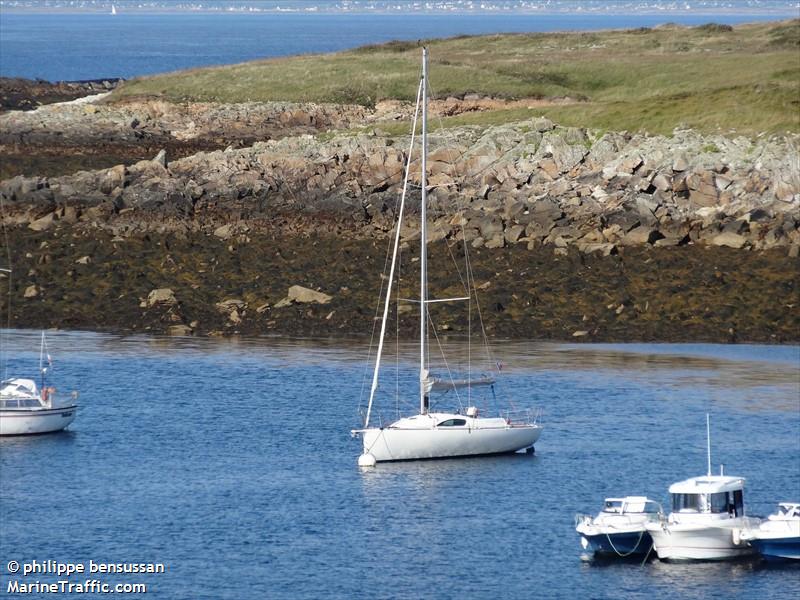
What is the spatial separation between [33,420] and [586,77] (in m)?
68.3

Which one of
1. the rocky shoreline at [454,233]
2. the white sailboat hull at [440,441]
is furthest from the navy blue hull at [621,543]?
the rocky shoreline at [454,233]

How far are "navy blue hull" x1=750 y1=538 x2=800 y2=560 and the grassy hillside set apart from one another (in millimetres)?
44458

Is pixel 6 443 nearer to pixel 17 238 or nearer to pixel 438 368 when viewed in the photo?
pixel 438 368

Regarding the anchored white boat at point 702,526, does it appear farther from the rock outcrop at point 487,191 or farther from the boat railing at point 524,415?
the rock outcrop at point 487,191

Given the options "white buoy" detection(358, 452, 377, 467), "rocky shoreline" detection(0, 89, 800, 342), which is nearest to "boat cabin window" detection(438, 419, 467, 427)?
"white buoy" detection(358, 452, 377, 467)

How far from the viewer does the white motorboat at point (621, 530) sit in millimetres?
37156

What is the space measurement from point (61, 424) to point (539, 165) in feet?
110

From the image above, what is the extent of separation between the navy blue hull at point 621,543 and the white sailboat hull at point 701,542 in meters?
0.50

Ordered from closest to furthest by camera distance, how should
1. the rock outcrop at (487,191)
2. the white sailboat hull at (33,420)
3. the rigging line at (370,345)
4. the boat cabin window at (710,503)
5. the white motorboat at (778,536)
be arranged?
the white motorboat at (778,536) < the boat cabin window at (710,503) < the white sailboat hull at (33,420) < the rigging line at (370,345) < the rock outcrop at (487,191)

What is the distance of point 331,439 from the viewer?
156 feet

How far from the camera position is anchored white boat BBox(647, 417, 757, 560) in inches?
1448

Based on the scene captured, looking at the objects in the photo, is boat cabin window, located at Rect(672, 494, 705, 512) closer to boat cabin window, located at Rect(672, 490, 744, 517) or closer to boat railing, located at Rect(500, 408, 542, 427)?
boat cabin window, located at Rect(672, 490, 744, 517)

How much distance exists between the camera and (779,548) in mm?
36594

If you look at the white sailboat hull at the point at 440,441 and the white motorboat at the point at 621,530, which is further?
the white sailboat hull at the point at 440,441
